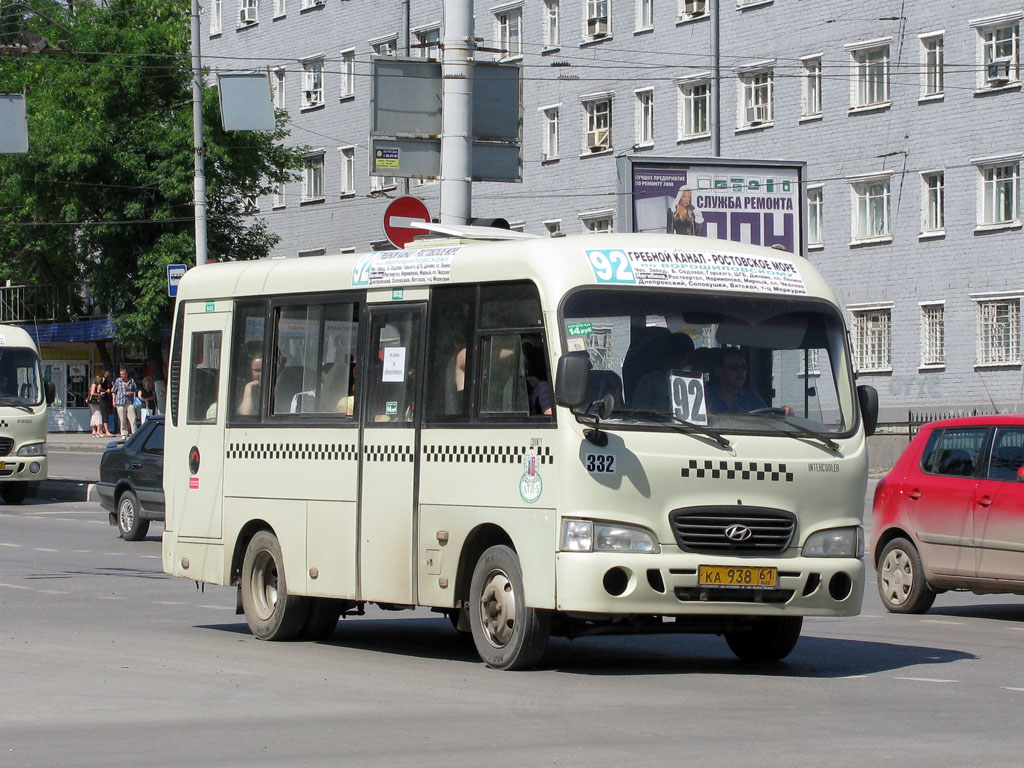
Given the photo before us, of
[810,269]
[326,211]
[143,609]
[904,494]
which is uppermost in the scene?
[326,211]

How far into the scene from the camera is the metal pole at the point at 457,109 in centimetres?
1568

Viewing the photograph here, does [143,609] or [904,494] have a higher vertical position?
[904,494]

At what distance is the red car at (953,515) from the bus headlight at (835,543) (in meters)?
3.52

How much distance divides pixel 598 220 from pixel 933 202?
1243cm

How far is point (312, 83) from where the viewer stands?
227 feet

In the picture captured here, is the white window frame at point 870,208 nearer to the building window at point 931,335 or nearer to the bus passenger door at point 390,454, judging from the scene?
the building window at point 931,335

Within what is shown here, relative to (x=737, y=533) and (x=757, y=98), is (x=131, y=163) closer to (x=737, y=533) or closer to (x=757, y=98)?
(x=757, y=98)

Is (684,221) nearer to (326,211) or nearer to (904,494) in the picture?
(904,494)

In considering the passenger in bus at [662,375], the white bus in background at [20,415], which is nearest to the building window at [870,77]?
the white bus in background at [20,415]

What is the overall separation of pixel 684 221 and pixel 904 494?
14546mm

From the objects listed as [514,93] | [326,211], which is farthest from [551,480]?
[326,211]

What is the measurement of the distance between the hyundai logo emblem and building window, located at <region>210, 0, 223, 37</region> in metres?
66.2

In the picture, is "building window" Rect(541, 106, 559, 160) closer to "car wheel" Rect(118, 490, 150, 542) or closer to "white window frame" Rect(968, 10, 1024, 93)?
"white window frame" Rect(968, 10, 1024, 93)

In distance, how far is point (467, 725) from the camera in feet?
28.6
